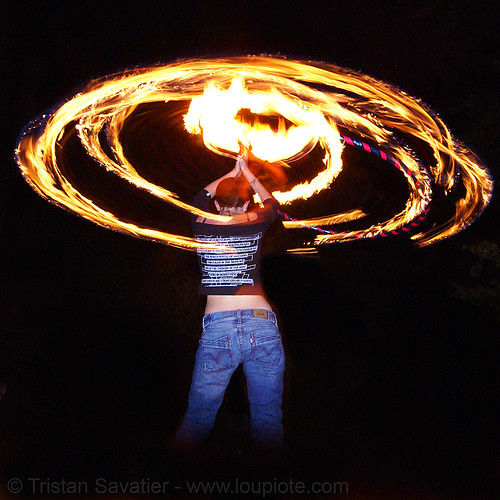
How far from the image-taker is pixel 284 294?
239 inches

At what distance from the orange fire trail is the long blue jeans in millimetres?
1327

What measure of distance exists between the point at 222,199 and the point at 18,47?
3205 millimetres

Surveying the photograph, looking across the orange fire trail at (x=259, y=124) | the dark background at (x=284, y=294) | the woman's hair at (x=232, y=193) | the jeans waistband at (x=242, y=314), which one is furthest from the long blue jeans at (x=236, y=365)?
the orange fire trail at (x=259, y=124)

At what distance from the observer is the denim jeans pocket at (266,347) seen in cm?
254

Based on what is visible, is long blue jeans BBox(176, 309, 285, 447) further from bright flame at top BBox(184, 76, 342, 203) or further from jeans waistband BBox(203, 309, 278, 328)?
bright flame at top BBox(184, 76, 342, 203)

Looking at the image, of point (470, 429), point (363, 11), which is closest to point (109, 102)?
point (470, 429)

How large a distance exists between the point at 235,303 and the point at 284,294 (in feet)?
11.5

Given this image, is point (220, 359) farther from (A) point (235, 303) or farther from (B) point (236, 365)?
(A) point (235, 303)

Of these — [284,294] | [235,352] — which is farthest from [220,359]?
[284,294]

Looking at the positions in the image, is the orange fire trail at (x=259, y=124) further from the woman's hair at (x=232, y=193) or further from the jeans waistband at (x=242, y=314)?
the jeans waistband at (x=242, y=314)

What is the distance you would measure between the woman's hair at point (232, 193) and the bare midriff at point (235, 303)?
23.3 inches

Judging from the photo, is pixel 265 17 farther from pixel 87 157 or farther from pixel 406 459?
pixel 406 459

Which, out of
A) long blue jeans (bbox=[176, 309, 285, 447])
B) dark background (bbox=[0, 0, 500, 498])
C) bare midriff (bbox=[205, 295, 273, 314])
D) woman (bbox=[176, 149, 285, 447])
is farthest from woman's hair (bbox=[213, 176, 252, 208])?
dark background (bbox=[0, 0, 500, 498])

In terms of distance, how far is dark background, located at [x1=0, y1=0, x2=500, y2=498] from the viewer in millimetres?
4309
